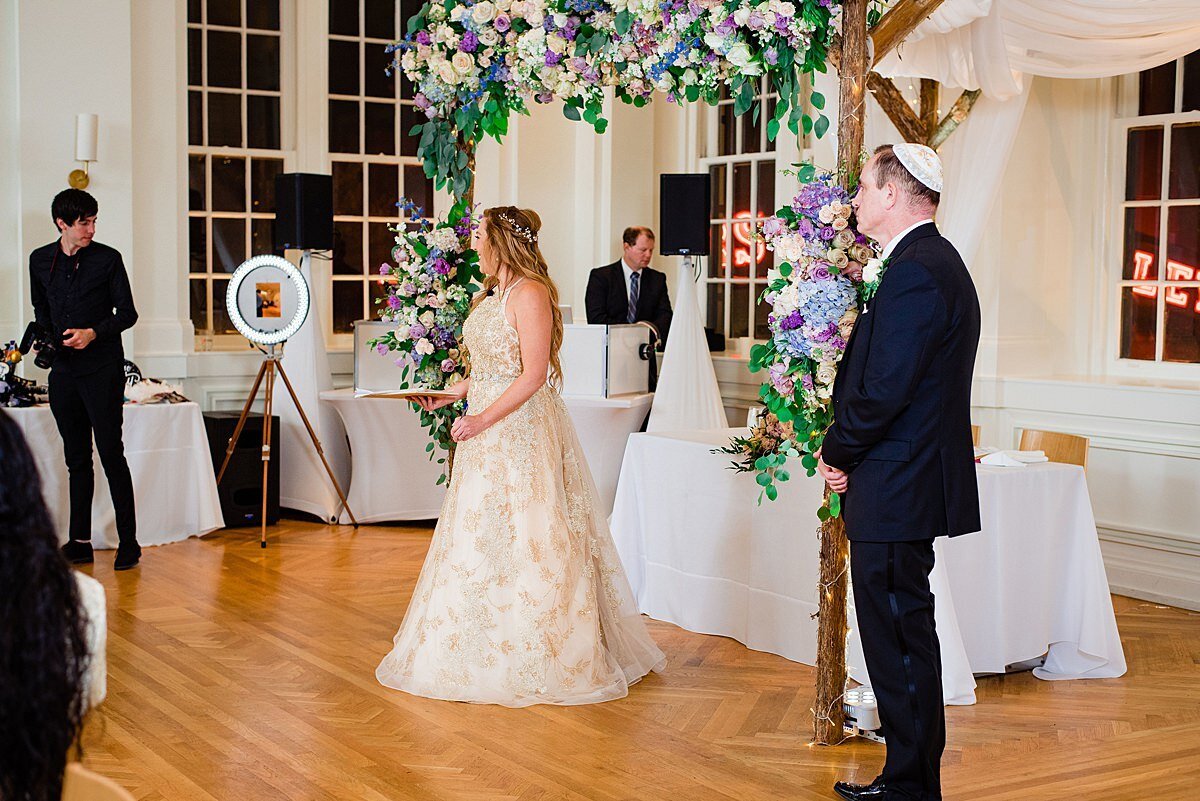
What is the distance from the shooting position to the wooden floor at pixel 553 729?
375cm

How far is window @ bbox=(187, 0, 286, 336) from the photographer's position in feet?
29.1

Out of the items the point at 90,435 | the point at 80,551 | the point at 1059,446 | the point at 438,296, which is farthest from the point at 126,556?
the point at 1059,446

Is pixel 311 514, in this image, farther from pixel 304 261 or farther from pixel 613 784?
pixel 613 784

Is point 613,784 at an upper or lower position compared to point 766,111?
lower

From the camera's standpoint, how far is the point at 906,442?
333cm

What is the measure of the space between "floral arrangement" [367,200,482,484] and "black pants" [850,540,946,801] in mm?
2583

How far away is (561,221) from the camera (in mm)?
9633

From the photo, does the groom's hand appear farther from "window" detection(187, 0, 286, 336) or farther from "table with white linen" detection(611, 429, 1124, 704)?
"window" detection(187, 0, 286, 336)

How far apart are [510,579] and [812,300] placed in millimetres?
1520

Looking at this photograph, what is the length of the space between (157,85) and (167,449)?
237 cm

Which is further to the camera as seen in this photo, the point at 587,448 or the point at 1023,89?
the point at 587,448

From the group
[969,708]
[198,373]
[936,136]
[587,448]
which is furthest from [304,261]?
[969,708]

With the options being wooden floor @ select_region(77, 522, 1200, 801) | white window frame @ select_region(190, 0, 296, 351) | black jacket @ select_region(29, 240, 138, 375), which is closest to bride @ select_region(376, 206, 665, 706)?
wooden floor @ select_region(77, 522, 1200, 801)

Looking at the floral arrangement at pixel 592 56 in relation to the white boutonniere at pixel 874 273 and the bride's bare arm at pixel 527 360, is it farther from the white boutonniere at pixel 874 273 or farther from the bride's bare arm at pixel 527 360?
the bride's bare arm at pixel 527 360
